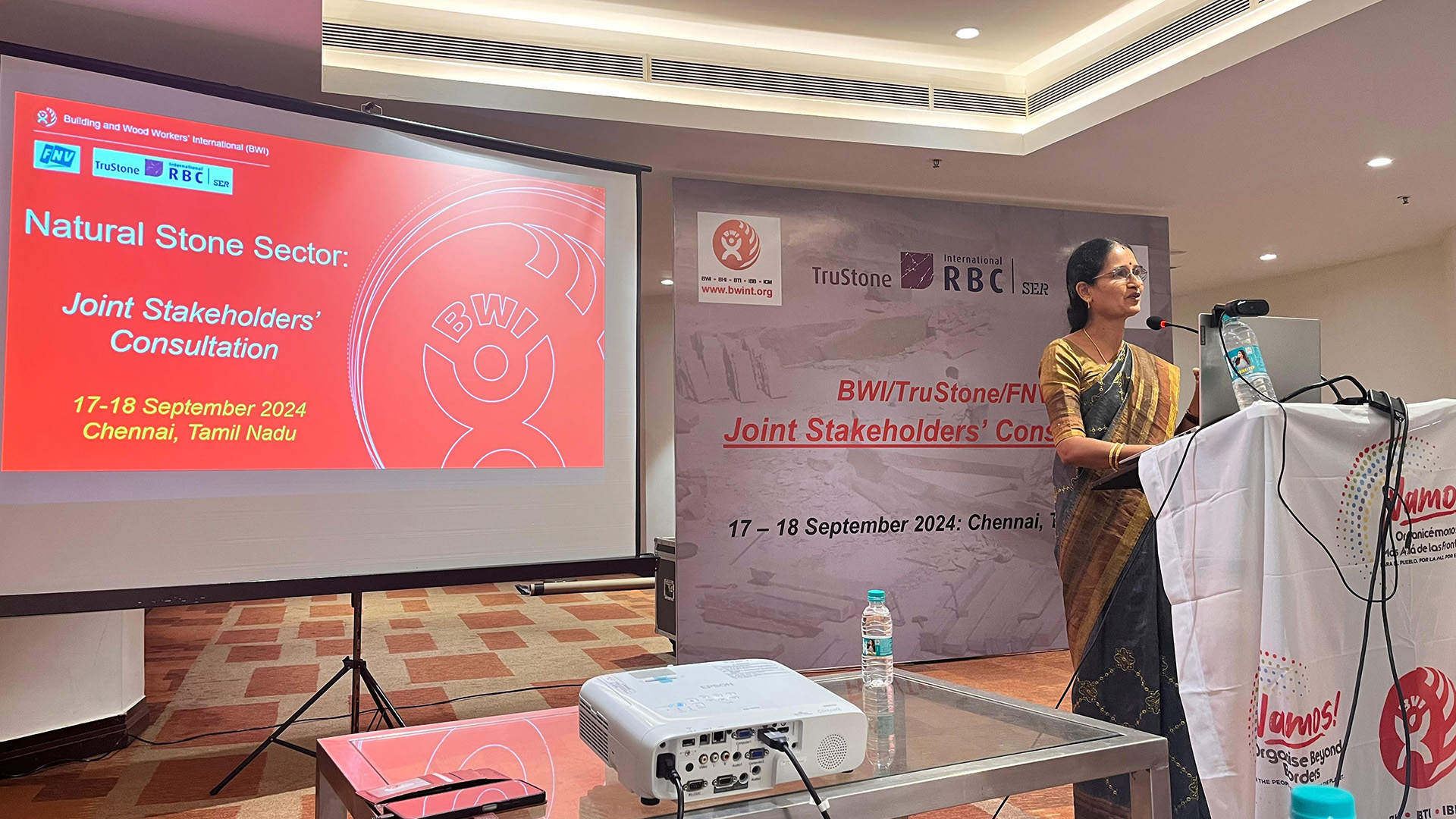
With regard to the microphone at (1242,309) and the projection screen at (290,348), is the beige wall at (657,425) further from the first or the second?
the microphone at (1242,309)

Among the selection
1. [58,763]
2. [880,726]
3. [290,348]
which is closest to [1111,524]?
[880,726]

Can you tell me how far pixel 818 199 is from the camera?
461 centimetres

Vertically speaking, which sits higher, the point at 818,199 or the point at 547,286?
the point at 818,199

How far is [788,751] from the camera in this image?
3.10 ft

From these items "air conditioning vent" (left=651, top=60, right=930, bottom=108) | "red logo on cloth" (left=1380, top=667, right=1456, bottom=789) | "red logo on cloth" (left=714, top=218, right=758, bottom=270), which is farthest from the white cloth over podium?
"red logo on cloth" (left=714, top=218, right=758, bottom=270)

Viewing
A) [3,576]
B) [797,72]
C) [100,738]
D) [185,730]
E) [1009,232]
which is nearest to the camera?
[3,576]

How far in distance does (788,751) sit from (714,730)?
91mm

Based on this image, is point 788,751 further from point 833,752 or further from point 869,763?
point 869,763

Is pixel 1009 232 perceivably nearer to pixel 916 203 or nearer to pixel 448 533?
pixel 916 203

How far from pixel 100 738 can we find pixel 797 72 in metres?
3.63

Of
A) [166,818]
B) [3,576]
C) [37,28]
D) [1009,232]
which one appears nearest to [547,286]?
[3,576]

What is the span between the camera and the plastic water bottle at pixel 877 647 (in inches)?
58.7

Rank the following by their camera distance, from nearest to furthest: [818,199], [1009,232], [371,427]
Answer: [371,427]
[818,199]
[1009,232]

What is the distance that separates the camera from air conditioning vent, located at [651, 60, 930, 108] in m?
3.81
